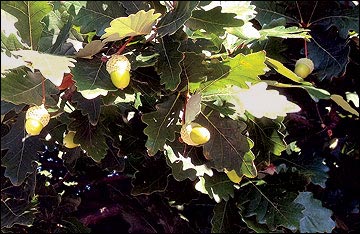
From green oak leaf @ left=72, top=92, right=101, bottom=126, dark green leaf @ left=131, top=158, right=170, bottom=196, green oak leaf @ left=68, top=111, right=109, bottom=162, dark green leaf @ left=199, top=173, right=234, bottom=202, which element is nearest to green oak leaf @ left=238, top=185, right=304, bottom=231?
dark green leaf @ left=199, top=173, right=234, bottom=202

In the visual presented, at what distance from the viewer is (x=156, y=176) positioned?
155 centimetres

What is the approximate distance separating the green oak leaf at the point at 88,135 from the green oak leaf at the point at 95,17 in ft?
0.79

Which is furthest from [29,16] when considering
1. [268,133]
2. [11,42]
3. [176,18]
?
[268,133]

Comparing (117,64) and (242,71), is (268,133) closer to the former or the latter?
(242,71)

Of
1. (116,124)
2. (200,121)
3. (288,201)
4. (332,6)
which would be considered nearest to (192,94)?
(200,121)

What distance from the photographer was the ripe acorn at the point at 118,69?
41.7 inches

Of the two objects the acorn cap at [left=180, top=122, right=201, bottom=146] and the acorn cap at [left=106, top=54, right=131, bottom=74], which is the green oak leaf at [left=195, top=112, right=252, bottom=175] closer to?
the acorn cap at [left=180, top=122, right=201, bottom=146]

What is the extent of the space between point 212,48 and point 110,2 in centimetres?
23

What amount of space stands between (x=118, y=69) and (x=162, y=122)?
17cm

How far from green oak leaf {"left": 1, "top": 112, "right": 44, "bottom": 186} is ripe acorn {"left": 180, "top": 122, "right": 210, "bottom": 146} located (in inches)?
15.4

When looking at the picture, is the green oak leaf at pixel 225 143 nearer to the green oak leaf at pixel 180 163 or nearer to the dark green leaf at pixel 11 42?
the green oak leaf at pixel 180 163

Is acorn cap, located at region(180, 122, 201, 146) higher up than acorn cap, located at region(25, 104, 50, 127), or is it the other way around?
acorn cap, located at region(25, 104, 50, 127)

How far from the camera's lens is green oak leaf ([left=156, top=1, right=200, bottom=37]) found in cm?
102

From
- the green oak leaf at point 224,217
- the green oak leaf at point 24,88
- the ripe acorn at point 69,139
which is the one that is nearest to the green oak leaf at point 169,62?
the green oak leaf at point 24,88
